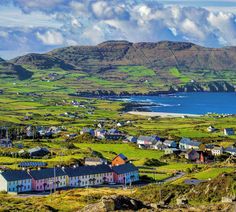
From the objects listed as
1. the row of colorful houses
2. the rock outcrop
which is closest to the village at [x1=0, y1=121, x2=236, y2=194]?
the row of colorful houses

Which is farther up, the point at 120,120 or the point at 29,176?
the point at 120,120

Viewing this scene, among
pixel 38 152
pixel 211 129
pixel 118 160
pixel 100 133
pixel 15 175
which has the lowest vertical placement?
pixel 15 175

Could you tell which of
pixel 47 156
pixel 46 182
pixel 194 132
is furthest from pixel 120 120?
pixel 46 182

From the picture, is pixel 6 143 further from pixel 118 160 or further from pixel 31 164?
pixel 118 160

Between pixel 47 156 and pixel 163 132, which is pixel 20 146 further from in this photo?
pixel 163 132

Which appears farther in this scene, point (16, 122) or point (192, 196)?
point (16, 122)

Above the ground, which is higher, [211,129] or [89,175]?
[211,129]

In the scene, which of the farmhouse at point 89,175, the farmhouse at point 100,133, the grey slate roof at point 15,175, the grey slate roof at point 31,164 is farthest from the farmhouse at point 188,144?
the grey slate roof at point 15,175

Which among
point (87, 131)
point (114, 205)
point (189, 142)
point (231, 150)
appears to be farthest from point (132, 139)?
point (114, 205)
